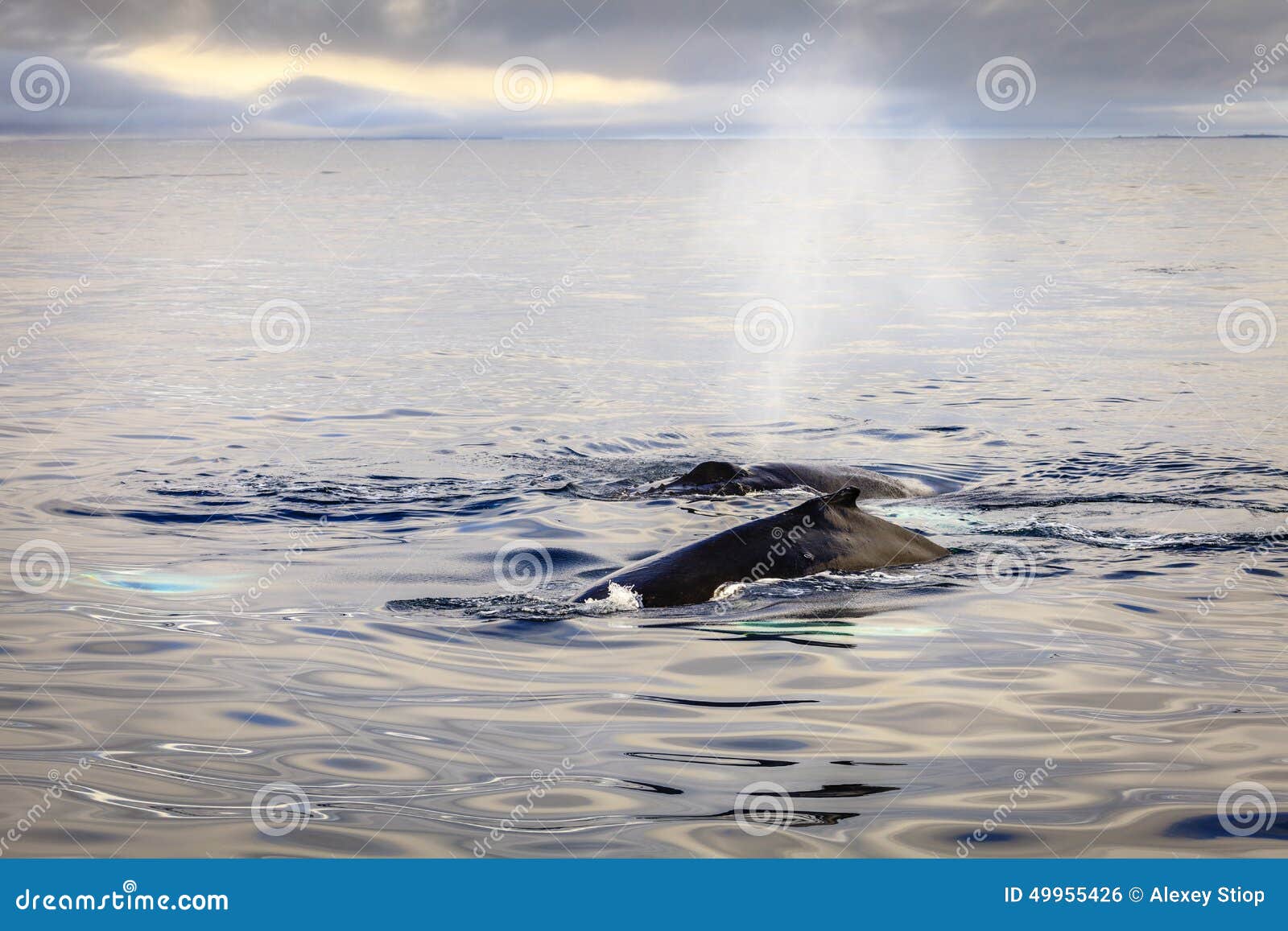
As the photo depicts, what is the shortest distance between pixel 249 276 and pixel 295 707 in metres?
30.9

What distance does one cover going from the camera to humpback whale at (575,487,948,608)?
32.0 ft

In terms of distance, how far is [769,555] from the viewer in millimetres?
9898

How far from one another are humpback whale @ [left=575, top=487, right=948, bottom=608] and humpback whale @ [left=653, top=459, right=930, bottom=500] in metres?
2.95

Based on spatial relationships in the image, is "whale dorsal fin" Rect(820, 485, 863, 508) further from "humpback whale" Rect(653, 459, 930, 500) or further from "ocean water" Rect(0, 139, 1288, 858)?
"humpback whale" Rect(653, 459, 930, 500)

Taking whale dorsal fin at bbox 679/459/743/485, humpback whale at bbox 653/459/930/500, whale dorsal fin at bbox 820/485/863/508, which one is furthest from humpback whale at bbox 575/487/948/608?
whale dorsal fin at bbox 679/459/743/485

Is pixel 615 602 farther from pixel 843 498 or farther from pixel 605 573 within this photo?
pixel 843 498

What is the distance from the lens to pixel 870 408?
1969 centimetres

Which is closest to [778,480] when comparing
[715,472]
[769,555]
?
[715,472]

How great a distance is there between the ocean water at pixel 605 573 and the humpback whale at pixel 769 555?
164mm

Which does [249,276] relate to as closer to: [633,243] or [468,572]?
[633,243]

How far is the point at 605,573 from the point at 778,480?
3395 millimetres

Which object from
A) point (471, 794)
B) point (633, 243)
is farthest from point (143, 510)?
point (633, 243)

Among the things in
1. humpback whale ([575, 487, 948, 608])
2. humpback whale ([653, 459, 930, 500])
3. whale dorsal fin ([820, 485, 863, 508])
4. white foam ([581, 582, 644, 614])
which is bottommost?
white foam ([581, 582, 644, 614])

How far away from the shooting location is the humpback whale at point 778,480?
44.4ft
